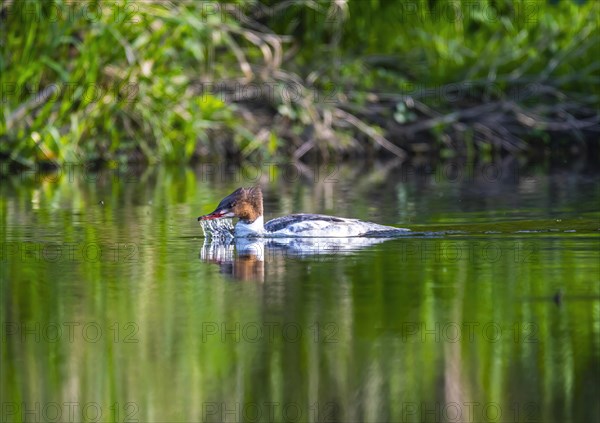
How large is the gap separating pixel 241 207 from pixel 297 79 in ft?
31.1

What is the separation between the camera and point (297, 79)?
18672 mm

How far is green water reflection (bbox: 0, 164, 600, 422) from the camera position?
4707 mm

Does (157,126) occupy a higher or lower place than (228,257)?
higher

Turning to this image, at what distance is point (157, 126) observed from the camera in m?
16.9

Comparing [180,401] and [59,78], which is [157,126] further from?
[180,401]

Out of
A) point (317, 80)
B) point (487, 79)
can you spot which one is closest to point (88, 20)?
point (317, 80)

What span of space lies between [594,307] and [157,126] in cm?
1127

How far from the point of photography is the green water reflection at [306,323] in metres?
4.71
